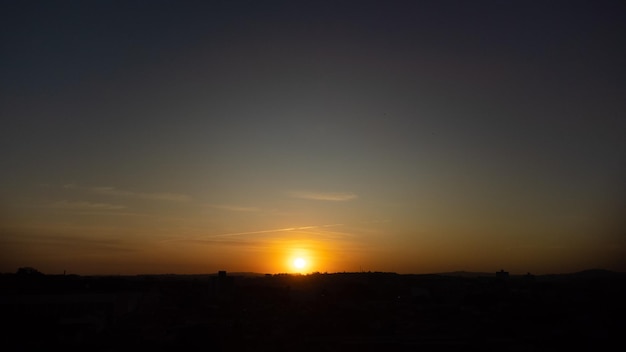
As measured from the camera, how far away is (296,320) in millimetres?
35656

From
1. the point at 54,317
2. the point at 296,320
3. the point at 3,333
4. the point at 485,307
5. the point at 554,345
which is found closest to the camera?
the point at 554,345

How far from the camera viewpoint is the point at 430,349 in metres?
26.2

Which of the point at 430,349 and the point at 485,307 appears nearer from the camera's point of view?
the point at 430,349

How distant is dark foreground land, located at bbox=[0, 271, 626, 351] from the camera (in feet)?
87.0

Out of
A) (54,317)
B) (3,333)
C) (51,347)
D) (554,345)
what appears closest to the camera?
(51,347)

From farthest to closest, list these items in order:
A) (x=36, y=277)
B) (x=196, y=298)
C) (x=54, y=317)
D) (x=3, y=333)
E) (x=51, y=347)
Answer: (x=36, y=277) → (x=196, y=298) → (x=54, y=317) → (x=3, y=333) → (x=51, y=347)

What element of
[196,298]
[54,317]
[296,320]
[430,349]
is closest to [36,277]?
[196,298]

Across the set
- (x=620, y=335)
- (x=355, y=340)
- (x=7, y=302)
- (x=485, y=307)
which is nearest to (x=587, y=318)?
(x=620, y=335)

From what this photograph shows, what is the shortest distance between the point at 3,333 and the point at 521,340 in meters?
27.3

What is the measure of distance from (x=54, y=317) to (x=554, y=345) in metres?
28.2

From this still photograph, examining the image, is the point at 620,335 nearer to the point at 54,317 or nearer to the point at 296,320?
the point at 296,320

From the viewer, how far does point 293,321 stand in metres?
35.2

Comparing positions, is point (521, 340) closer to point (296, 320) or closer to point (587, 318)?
point (587, 318)

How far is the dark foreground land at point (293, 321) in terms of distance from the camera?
26.5 meters
